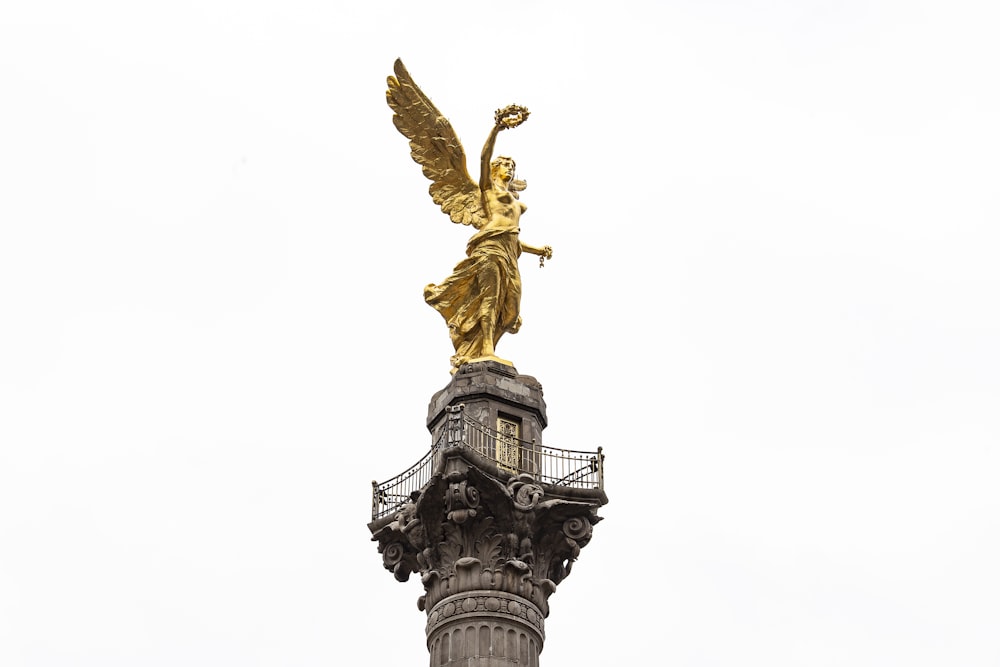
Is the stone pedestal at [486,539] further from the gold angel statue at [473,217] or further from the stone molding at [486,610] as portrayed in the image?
the gold angel statue at [473,217]

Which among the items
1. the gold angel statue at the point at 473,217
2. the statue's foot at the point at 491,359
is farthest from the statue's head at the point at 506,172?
the statue's foot at the point at 491,359

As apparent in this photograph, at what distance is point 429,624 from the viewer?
33688 mm

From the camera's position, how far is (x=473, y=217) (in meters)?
38.4

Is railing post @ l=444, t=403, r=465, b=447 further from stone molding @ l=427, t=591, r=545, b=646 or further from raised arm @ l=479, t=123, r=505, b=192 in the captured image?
raised arm @ l=479, t=123, r=505, b=192

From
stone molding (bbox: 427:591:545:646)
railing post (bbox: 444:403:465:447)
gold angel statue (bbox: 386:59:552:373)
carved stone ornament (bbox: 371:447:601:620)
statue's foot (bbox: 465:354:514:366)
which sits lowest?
stone molding (bbox: 427:591:545:646)

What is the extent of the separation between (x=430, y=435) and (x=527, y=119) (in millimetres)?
7027

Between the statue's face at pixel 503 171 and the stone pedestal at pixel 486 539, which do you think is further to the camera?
the statue's face at pixel 503 171

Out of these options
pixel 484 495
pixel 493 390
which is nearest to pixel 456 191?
pixel 493 390

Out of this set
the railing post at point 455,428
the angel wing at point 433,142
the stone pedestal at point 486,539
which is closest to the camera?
the stone pedestal at point 486,539

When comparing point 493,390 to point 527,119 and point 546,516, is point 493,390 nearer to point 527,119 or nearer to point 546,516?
point 546,516

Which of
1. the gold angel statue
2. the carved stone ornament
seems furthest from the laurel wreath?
the carved stone ornament

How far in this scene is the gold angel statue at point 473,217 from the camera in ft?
123

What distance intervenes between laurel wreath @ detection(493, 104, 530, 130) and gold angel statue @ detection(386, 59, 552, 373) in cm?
2

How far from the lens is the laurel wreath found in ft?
125
